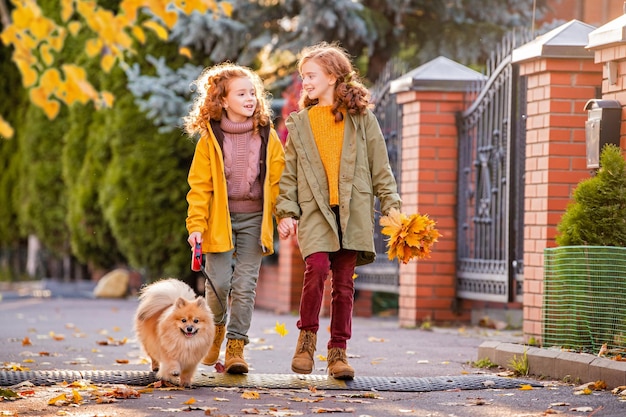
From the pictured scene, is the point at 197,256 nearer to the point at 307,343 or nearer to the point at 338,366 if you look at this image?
the point at 307,343

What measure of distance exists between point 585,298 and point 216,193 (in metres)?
2.39

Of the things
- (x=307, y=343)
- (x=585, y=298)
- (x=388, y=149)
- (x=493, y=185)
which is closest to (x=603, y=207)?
(x=585, y=298)

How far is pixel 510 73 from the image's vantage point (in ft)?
34.5

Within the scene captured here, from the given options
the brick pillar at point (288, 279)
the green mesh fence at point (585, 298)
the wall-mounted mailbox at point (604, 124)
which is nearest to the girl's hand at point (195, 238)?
the green mesh fence at point (585, 298)

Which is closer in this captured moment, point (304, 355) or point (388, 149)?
point (304, 355)

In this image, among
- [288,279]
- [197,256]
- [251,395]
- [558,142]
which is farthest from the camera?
[288,279]

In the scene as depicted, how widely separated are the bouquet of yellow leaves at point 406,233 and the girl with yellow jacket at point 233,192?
2.26ft

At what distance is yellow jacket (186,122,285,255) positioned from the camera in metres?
6.89

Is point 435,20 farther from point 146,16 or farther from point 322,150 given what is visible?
point 322,150

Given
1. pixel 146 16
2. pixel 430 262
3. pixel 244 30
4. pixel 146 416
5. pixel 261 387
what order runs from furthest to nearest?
pixel 146 16
pixel 244 30
pixel 430 262
pixel 261 387
pixel 146 416

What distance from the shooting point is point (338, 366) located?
6785 mm

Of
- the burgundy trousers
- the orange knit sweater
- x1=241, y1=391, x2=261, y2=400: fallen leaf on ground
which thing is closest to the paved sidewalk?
x1=241, y1=391, x2=261, y2=400: fallen leaf on ground

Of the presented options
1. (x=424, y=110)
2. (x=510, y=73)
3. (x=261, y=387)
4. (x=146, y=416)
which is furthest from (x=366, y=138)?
(x=424, y=110)

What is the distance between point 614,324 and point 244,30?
361 inches
